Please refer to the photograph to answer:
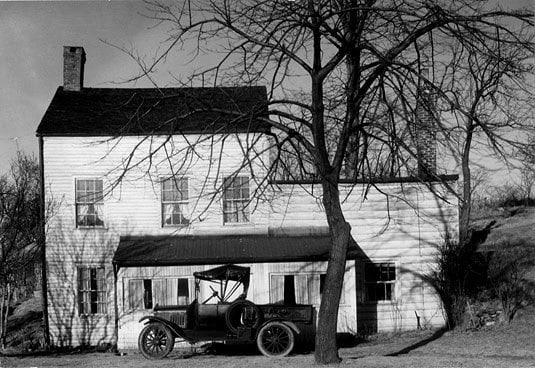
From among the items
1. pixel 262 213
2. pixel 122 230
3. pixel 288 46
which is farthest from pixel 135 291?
pixel 288 46

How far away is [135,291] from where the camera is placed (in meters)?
20.9

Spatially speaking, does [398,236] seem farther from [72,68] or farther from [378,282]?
[72,68]

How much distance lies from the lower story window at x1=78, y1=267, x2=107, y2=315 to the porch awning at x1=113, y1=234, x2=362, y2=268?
1.73 meters

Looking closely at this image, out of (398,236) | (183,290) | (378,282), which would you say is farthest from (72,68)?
(378,282)

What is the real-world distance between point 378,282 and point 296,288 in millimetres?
3272

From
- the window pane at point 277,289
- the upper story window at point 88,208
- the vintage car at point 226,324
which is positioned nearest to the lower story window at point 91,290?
the upper story window at point 88,208

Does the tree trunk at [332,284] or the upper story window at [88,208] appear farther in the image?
the upper story window at [88,208]

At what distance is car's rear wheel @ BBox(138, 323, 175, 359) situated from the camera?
1747cm

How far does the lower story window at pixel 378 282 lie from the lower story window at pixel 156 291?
6.14m

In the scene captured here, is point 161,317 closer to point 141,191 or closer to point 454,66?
point 141,191

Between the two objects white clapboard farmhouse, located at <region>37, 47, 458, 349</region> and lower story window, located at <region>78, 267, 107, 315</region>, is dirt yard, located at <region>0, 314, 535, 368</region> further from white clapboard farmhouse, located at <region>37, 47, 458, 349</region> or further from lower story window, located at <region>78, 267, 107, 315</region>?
lower story window, located at <region>78, 267, 107, 315</region>

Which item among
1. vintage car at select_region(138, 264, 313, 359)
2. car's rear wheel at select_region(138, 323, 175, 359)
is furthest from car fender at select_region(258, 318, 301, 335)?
car's rear wheel at select_region(138, 323, 175, 359)

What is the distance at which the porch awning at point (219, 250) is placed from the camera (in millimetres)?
20578

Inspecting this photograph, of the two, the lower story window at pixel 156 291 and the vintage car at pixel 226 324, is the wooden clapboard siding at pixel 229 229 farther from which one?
the vintage car at pixel 226 324
